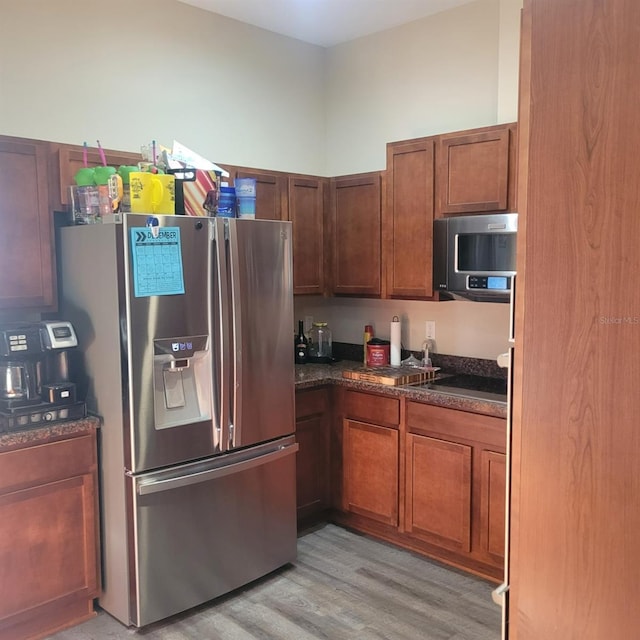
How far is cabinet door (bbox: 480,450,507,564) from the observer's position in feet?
9.30

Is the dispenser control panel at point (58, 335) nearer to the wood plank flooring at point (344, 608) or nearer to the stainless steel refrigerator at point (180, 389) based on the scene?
the stainless steel refrigerator at point (180, 389)

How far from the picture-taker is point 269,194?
3605 millimetres

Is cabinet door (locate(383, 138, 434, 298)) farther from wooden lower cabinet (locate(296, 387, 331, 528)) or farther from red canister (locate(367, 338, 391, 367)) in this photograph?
wooden lower cabinet (locate(296, 387, 331, 528))

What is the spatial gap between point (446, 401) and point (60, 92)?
92.3 inches

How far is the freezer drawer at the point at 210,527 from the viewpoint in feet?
8.40

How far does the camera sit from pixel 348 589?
2920mm

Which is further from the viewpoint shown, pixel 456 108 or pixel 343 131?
pixel 343 131

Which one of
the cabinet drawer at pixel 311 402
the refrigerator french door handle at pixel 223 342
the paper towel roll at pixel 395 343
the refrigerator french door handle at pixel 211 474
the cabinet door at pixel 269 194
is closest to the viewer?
the refrigerator french door handle at pixel 211 474

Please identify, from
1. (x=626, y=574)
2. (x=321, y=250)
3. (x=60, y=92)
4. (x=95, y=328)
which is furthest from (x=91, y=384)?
(x=626, y=574)

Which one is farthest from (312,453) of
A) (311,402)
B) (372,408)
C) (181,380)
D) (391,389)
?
(181,380)

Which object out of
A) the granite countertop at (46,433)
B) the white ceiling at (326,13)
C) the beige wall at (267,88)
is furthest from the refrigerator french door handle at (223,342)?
the white ceiling at (326,13)

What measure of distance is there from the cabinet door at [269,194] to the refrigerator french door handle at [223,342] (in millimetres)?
905

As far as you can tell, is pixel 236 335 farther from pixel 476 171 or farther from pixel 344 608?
pixel 476 171

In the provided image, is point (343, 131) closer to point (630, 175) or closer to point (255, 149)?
point (255, 149)
